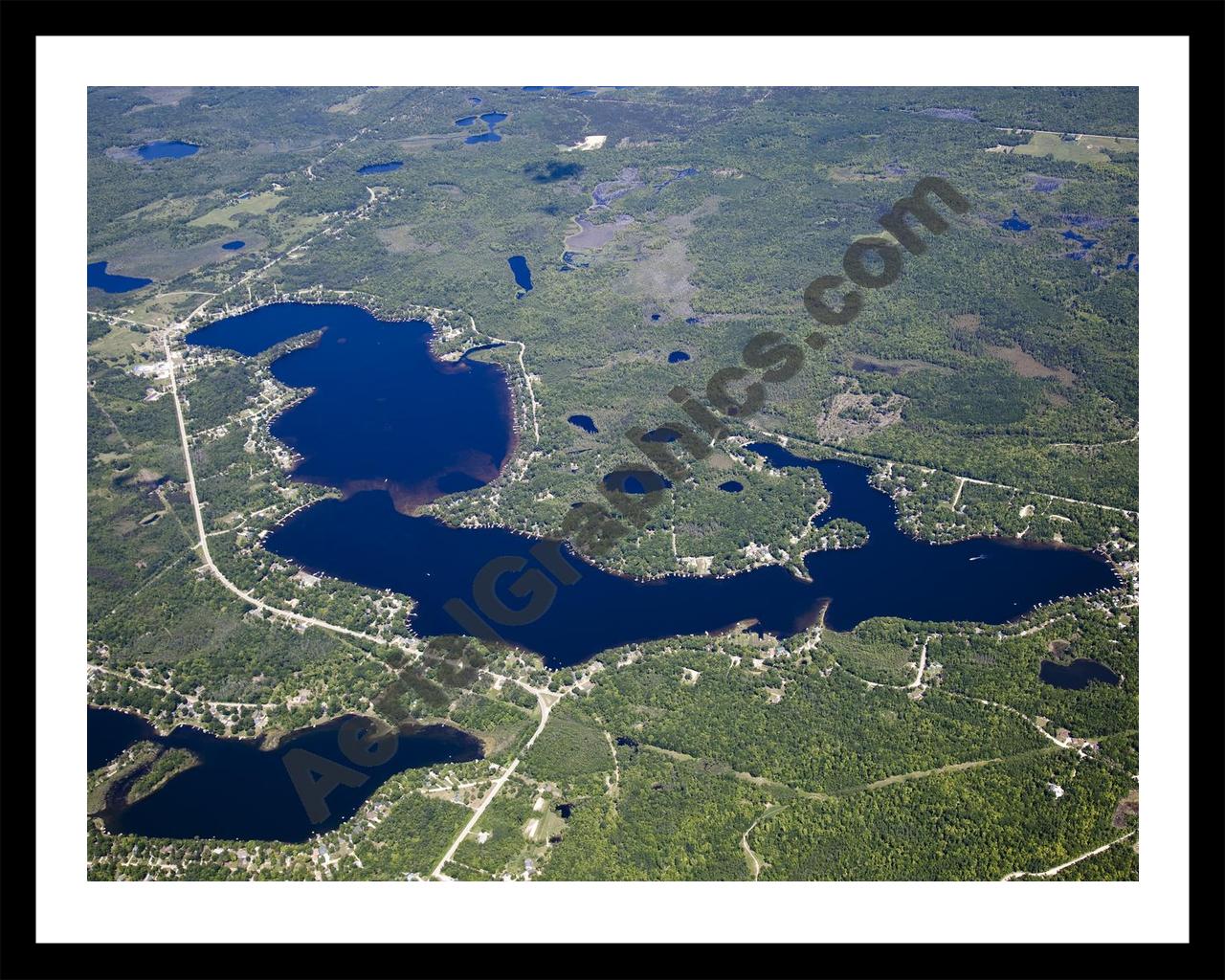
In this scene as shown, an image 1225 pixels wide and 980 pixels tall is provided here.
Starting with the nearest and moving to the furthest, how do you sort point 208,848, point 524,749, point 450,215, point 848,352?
point 208,848 < point 524,749 < point 848,352 < point 450,215

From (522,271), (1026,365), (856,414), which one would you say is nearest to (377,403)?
(522,271)

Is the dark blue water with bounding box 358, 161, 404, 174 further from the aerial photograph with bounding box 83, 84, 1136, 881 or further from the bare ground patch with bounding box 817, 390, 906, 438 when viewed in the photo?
the bare ground patch with bounding box 817, 390, 906, 438

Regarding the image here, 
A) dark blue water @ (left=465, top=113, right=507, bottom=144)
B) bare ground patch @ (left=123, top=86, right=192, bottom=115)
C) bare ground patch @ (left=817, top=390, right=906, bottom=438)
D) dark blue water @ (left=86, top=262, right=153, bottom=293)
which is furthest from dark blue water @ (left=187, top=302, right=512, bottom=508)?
bare ground patch @ (left=123, top=86, right=192, bottom=115)

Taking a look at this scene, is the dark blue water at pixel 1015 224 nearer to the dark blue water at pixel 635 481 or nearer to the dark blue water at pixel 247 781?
the dark blue water at pixel 635 481

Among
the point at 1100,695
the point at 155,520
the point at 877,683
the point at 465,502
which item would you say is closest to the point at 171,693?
the point at 155,520

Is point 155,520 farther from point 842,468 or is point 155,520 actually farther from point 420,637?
point 842,468

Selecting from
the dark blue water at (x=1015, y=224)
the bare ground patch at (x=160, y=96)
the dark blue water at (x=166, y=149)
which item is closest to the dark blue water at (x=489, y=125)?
the dark blue water at (x=166, y=149)

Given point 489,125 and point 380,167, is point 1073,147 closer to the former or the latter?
point 489,125
